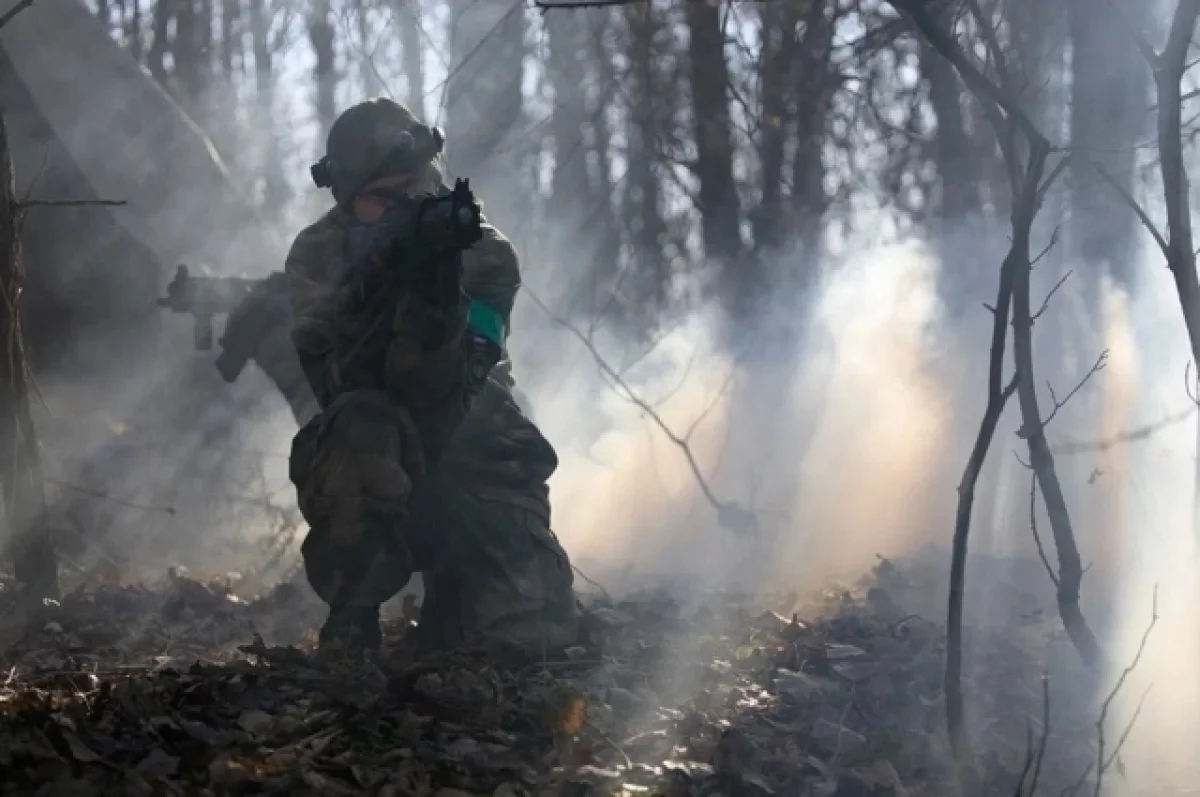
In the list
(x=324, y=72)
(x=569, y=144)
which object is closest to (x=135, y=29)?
(x=324, y=72)

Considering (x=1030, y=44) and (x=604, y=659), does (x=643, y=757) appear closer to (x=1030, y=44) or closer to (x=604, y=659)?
(x=604, y=659)

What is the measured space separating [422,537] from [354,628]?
1.59 feet

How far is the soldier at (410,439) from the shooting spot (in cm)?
423

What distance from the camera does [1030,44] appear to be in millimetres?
11000

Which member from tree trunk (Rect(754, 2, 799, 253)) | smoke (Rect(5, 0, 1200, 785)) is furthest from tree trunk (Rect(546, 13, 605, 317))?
smoke (Rect(5, 0, 1200, 785))

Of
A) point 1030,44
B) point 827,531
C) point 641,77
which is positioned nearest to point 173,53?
point 641,77

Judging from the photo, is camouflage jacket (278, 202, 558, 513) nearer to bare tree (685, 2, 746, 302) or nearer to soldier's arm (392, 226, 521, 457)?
soldier's arm (392, 226, 521, 457)

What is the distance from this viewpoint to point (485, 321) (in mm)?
4707

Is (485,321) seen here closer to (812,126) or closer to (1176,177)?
(1176,177)

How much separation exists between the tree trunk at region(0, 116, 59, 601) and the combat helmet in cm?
197

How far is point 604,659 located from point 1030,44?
8353 mm

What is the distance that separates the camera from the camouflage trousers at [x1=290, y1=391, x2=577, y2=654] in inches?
167

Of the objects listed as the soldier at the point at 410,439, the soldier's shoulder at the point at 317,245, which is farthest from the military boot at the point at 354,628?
the soldier's shoulder at the point at 317,245

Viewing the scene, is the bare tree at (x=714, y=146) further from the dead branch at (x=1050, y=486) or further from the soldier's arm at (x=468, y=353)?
the dead branch at (x=1050, y=486)
